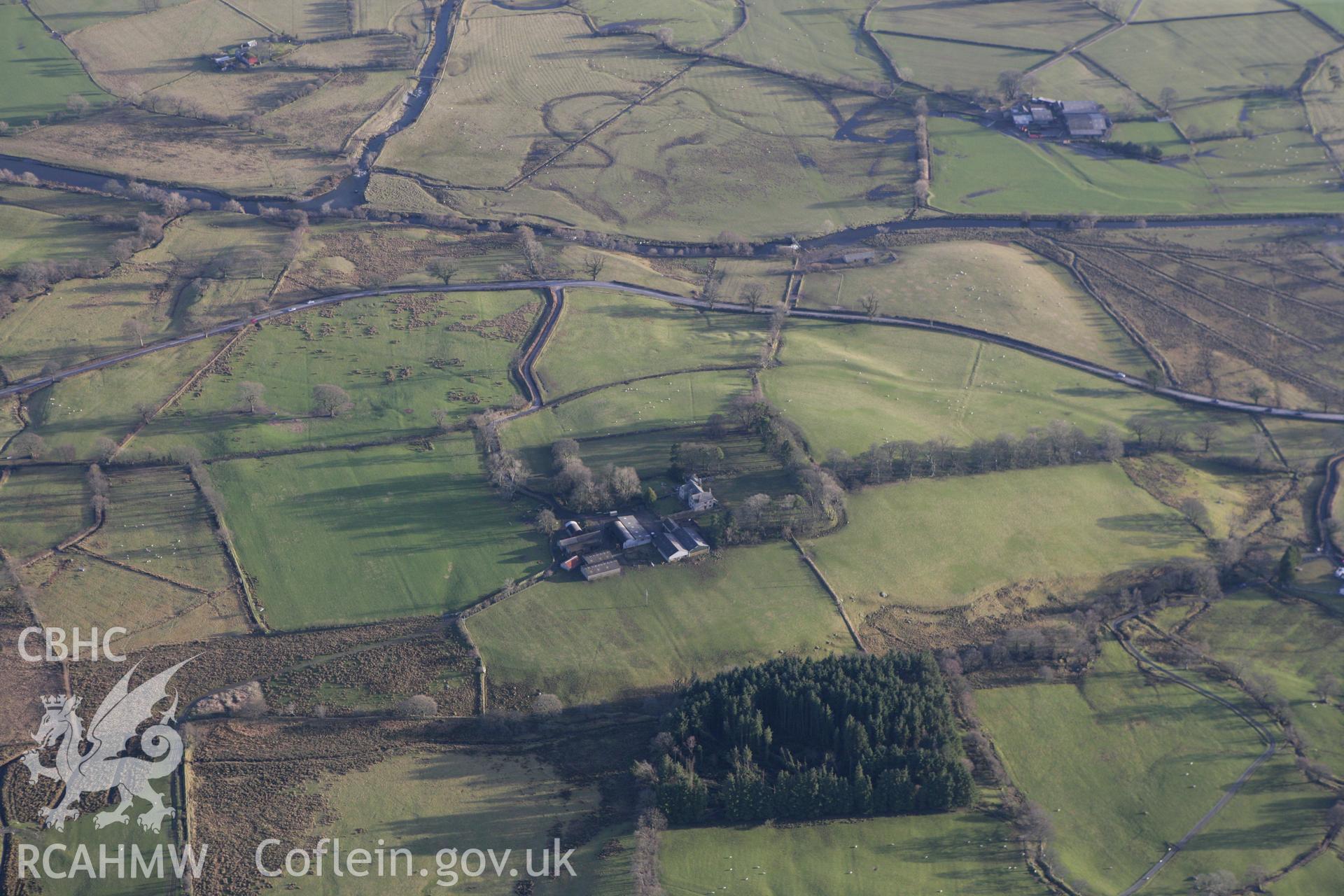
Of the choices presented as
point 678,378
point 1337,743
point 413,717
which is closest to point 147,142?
point 678,378

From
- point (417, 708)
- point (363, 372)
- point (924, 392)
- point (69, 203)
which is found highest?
point (69, 203)

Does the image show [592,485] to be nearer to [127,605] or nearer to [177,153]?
[127,605]

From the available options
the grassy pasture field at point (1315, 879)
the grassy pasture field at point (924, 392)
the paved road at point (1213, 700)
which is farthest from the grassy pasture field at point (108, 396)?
the grassy pasture field at point (1315, 879)

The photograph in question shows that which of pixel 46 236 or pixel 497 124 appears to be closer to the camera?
pixel 46 236

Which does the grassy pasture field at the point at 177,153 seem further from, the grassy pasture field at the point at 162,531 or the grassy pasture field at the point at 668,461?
the grassy pasture field at the point at 668,461

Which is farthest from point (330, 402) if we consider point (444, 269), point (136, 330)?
point (444, 269)

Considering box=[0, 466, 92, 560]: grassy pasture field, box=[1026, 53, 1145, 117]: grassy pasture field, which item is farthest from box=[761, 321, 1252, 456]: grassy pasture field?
box=[1026, 53, 1145, 117]: grassy pasture field
